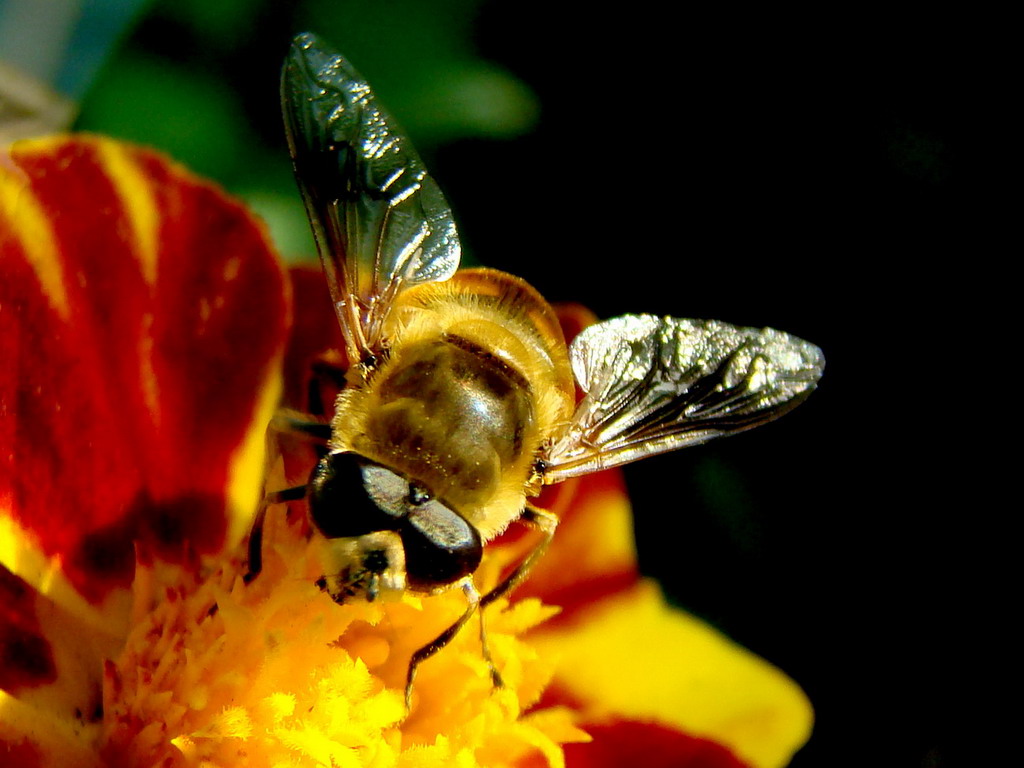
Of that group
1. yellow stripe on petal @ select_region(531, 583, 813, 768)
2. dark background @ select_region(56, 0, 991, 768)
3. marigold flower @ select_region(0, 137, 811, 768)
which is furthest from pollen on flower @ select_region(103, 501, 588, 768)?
dark background @ select_region(56, 0, 991, 768)

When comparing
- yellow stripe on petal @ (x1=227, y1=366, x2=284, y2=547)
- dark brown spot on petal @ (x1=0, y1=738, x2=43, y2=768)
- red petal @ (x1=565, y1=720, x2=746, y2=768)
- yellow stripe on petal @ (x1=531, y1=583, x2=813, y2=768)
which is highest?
yellow stripe on petal @ (x1=227, y1=366, x2=284, y2=547)

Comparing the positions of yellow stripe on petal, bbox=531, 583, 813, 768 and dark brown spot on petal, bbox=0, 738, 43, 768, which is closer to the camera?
dark brown spot on petal, bbox=0, 738, 43, 768

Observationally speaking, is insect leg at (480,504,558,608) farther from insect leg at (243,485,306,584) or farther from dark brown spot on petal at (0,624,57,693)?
dark brown spot on petal at (0,624,57,693)

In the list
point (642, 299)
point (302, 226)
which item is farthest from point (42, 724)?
point (642, 299)

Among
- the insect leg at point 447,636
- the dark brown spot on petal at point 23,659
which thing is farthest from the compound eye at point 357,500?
the dark brown spot on petal at point 23,659

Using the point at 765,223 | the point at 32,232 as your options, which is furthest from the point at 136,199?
the point at 765,223

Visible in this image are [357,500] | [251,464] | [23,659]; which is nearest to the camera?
[357,500]

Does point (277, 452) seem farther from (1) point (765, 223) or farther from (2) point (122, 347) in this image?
(1) point (765, 223)
